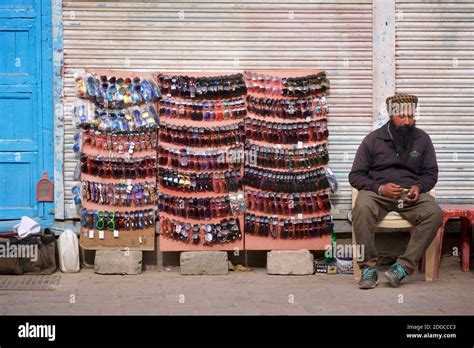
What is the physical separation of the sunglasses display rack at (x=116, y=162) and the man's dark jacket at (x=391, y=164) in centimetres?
216

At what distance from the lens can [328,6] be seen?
10.3 meters

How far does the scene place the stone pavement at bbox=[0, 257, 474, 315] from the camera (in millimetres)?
8133

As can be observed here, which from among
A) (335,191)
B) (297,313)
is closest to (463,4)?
(335,191)

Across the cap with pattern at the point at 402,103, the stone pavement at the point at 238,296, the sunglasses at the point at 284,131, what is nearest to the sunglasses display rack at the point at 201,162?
the sunglasses at the point at 284,131

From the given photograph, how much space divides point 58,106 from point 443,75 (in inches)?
165

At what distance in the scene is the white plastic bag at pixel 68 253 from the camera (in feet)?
32.5

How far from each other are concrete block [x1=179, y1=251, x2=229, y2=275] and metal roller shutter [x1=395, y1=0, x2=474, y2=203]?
254cm

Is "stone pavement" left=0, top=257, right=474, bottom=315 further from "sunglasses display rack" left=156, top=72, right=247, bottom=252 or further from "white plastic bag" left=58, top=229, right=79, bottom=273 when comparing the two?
"sunglasses display rack" left=156, top=72, right=247, bottom=252

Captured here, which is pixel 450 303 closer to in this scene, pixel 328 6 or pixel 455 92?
pixel 455 92

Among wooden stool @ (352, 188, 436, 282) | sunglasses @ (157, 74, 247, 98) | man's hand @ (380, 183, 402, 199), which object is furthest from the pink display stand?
man's hand @ (380, 183, 402, 199)

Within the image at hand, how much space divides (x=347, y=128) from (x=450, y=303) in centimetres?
261

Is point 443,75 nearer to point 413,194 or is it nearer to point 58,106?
point 413,194

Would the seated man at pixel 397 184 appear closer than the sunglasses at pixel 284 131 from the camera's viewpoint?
Yes

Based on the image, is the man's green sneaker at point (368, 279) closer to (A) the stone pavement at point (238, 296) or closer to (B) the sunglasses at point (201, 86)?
(A) the stone pavement at point (238, 296)
